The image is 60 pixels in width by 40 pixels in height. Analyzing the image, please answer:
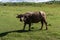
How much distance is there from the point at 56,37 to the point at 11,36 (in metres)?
2.55

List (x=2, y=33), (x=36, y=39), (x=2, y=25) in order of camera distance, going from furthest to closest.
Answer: (x=2, y=25) → (x=2, y=33) → (x=36, y=39)

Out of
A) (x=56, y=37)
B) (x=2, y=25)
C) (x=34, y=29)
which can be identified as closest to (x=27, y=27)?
(x=34, y=29)

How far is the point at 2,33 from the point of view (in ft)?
52.5

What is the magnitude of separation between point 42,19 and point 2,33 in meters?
2.74

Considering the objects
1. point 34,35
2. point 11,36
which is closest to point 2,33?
point 11,36

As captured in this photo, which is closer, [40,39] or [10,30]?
[40,39]

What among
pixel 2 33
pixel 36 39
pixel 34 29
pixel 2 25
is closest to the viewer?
pixel 36 39

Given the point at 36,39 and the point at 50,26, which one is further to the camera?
the point at 50,26

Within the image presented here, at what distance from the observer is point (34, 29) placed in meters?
17.3

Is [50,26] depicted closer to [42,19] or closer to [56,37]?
[42,19]

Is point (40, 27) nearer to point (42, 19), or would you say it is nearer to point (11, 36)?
point (42, 19)

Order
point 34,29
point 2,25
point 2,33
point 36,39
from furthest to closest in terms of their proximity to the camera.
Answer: point 2,25
point 34,29
point 2,33
point 36,39

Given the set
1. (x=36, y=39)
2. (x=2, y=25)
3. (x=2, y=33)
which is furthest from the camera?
(x=2, y=25)

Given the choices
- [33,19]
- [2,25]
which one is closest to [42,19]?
[33,19]
